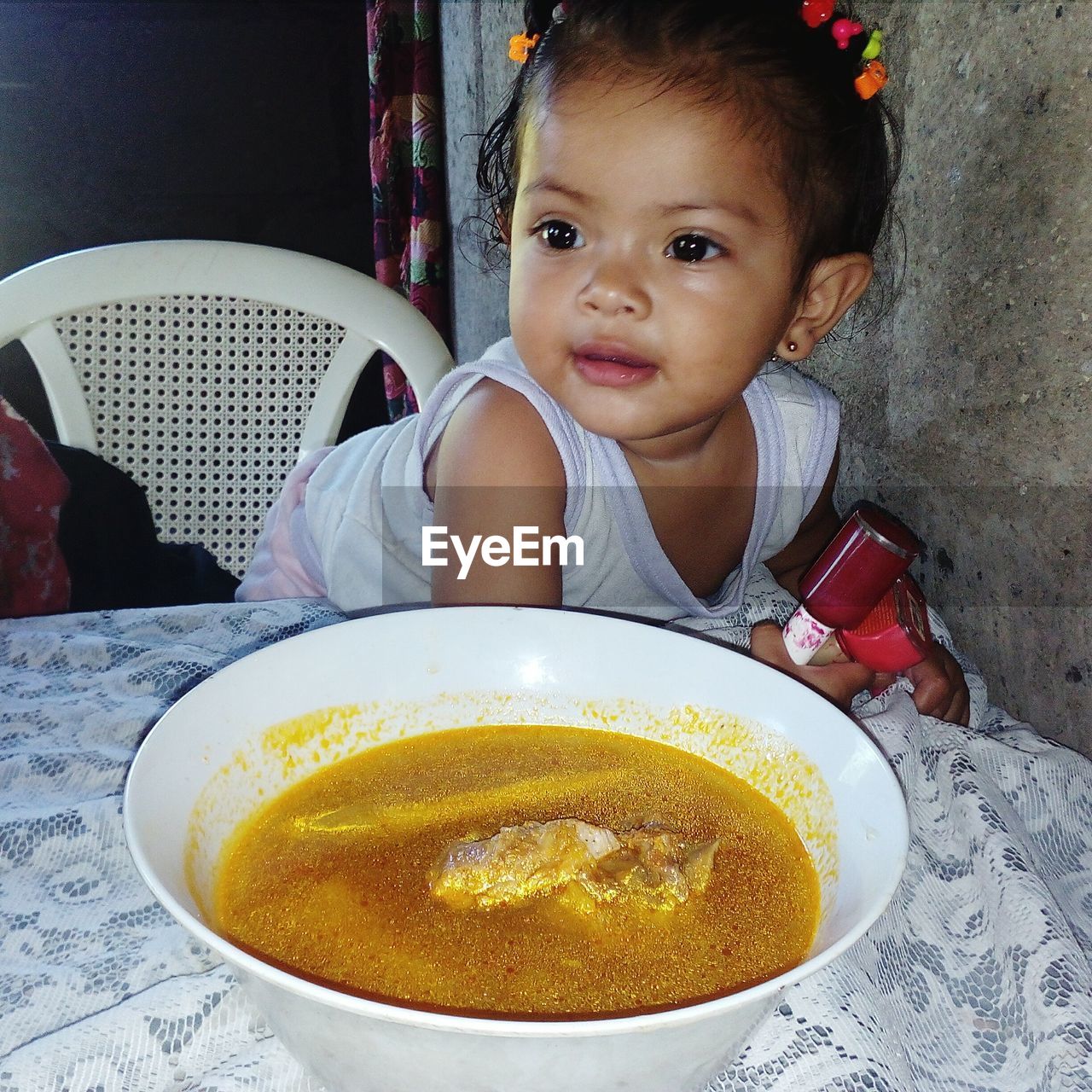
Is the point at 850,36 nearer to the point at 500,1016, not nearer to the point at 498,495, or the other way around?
the point at 498,495

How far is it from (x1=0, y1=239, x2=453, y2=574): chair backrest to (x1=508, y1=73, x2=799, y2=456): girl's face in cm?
44

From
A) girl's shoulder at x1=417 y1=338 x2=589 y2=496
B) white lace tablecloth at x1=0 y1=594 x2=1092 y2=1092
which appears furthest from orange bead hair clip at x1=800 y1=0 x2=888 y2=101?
white lace tablecloth at x1=0 y1=594 x2=1092 y2=1092

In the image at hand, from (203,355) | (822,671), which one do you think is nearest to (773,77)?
(822,671)

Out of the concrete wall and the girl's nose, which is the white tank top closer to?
the concrete wall

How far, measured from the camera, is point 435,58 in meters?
2.14

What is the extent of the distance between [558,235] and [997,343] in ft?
1.24

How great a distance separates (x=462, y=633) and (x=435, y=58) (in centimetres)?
193

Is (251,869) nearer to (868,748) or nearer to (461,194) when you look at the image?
(868,748)

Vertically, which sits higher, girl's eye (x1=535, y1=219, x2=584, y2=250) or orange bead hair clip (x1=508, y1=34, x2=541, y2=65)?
orange bead hair clip (x1=508, y1=34, x2=541, y2=65)

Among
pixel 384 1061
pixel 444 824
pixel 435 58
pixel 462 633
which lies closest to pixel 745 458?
pixel 462 633

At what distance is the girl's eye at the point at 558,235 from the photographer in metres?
0.84

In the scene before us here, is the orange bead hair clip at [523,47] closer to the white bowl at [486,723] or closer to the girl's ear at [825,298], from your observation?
the girl's ear at [825,298]

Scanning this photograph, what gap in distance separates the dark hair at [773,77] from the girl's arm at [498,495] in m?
0.24

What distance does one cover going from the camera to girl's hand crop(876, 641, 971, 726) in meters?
0.78
